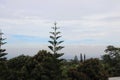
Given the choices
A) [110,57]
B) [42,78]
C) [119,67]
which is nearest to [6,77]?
[42,78]

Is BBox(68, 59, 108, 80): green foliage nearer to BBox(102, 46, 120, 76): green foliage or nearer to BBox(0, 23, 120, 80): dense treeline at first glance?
BBox(0, 23, 120, 80): dense treeline

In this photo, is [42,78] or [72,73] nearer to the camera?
[42,78]

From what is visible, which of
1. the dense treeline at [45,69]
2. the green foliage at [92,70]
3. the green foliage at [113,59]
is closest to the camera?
the dense treeline at [45,69]

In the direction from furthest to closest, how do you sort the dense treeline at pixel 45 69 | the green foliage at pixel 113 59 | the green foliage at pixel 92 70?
1. the green foliage at pixel 113 59
2. the green foliage at pixel 92 70
3. the dense treeline at pixel 45 69

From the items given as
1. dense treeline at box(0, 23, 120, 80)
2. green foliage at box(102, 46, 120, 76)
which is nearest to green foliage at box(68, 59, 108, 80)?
dense treeline at box(0, 23, 120, 80)

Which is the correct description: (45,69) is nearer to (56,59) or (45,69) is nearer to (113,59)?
(56,59)

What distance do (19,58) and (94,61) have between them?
27.8 feet

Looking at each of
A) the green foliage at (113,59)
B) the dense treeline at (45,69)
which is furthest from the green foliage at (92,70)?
the green foliage at (113,59)

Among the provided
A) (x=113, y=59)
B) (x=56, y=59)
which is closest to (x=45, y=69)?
(x=56, y=59)

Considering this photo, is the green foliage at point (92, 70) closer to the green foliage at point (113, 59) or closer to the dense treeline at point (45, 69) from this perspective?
the dense treeline at point (45, 69)

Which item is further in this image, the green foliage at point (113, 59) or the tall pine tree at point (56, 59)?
the green foliage at point (113, 59)

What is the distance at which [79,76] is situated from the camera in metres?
33.0

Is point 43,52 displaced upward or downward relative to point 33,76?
upward

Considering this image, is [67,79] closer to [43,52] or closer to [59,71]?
[59,71]
